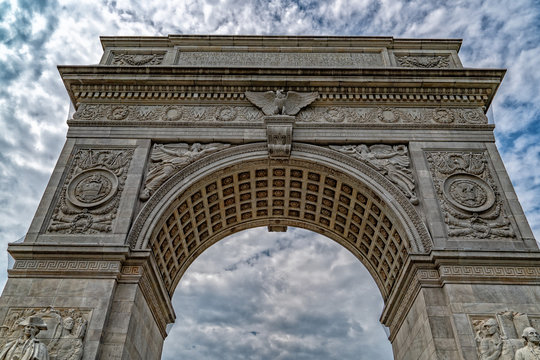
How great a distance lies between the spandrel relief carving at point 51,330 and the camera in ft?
36.1

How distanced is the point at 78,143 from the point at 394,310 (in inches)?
526

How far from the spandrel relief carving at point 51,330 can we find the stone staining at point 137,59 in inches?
444

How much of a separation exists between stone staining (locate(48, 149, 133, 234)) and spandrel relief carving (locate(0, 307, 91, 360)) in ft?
9.07

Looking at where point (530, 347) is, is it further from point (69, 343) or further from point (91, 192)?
point (91, 192)

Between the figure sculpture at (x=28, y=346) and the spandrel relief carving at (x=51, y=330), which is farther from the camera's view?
the spandrel relief carving at (x=51, y=330)

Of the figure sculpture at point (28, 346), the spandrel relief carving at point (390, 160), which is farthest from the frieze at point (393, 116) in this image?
the figure sculpture at point (28, 346)

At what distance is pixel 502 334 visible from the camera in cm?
1135

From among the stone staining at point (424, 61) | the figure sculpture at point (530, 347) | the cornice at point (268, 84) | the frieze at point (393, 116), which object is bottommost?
the figure sculpture at point (530, 347)

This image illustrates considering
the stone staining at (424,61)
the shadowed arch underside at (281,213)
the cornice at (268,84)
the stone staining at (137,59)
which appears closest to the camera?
the shadowed arch underside at (281,213)

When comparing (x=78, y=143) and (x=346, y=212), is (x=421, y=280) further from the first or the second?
(x=78, y=143)

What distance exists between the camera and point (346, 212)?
17.2 metres

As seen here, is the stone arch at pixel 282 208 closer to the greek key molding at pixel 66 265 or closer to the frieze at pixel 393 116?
the greek key molding at pixel 66 265

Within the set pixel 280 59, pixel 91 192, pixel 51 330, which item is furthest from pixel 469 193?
pixel 51 330

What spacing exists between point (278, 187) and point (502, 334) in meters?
9.40
